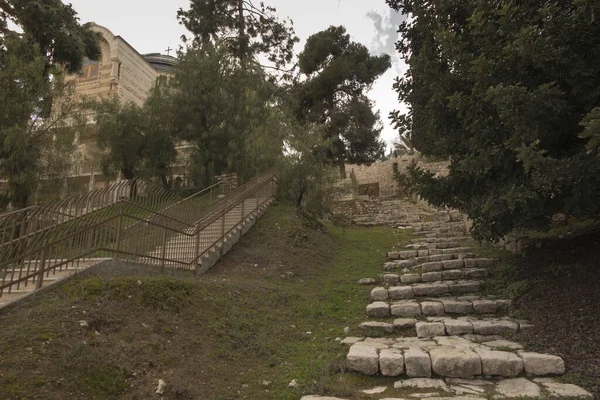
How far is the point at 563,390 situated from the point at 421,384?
46.6 inches

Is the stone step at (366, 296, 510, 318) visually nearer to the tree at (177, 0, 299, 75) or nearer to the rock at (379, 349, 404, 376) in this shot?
the rock at (379, 349, 404, 376)

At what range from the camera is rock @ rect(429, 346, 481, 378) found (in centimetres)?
376

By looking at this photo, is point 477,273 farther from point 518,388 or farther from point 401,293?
point 518,388

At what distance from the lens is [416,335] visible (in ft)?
16.2

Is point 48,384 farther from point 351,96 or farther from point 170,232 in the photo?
point 351,96

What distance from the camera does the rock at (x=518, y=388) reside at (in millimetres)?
3332

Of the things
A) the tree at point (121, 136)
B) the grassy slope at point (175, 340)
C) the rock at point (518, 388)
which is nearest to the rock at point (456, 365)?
the rock at point (518, 388)

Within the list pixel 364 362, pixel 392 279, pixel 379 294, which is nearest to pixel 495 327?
pixel 364 362

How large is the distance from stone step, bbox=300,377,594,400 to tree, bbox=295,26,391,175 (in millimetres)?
19746

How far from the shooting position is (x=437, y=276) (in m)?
7.16

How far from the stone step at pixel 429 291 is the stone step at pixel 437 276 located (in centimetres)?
54

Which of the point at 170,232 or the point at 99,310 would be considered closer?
the point at 99,310

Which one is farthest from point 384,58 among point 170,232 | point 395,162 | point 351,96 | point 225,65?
point 170,232

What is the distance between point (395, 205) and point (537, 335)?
1698 centimetres
